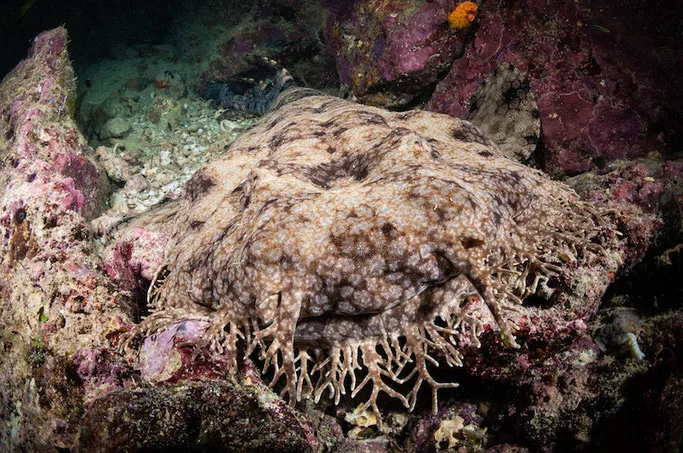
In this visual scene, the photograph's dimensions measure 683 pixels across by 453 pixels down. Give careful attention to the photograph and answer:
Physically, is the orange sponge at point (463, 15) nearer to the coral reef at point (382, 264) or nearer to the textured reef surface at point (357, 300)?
the textured reef surface at point (357, 300)

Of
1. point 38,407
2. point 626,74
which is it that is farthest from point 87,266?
point 626,74

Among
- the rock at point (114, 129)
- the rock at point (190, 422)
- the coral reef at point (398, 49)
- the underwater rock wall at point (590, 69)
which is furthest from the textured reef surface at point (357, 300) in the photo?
the rock at point (114, 129)

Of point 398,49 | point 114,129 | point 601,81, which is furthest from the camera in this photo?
point 114,129

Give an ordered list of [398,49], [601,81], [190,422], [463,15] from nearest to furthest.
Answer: [190,422], [601,81], [463,15], [398,49]

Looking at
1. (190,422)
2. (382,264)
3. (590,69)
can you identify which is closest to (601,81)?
(590,69)

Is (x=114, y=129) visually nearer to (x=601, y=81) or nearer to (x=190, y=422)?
(x=190, y=422)

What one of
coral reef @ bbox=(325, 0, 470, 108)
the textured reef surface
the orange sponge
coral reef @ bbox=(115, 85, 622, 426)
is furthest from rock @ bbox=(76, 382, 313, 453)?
the orange sponge
